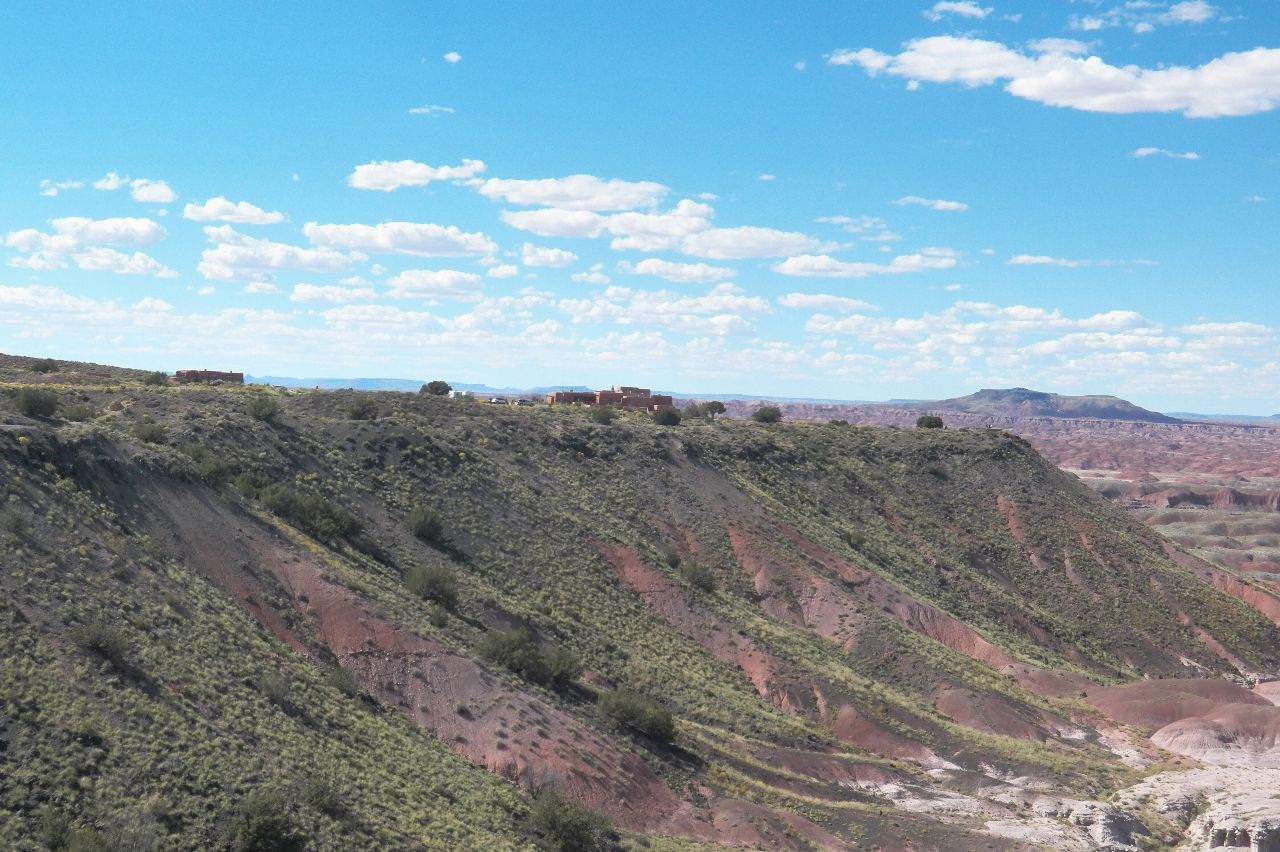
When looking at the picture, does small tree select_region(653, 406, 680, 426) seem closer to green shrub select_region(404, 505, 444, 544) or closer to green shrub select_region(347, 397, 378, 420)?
green shrub select_region(347, 397, 378, 420)

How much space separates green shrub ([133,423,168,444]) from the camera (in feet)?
158

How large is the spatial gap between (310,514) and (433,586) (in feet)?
21.4

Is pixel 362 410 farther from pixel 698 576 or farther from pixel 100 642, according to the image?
pixel 100 642

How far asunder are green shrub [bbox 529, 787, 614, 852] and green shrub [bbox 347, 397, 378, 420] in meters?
33.3

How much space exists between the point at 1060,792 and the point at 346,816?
2869cm

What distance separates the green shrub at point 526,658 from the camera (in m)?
40.7

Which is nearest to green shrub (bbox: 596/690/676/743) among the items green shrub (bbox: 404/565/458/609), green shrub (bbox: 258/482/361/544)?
green shrub (bbox: 404/565/458/609)

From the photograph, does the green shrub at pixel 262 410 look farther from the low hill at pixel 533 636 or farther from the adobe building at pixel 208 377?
the adobe building at pixel 208 377

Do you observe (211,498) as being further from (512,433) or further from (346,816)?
(512,433)

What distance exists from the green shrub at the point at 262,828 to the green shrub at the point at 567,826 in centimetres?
760

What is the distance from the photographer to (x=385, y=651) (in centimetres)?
3809

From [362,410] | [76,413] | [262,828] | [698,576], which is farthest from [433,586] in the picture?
[362,410]

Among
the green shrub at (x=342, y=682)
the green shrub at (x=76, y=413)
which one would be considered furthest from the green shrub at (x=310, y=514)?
the green shrub at (x=342, y=682)

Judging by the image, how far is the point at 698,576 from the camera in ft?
185
